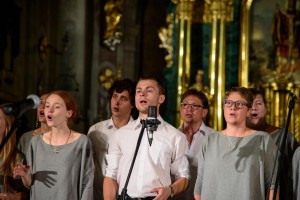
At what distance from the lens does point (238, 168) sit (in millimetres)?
6055

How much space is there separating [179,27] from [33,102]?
24.9ft

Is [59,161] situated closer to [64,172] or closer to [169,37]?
[64,172]

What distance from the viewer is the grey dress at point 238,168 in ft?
19.8

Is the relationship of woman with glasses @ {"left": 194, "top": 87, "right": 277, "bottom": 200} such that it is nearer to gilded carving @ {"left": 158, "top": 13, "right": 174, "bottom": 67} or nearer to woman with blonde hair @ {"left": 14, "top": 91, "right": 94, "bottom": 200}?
woman with blonde hair @ {"left": 14, "top": 91, "right": 94, "bottom": 200}

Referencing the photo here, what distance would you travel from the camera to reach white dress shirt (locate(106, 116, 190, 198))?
6.24 m

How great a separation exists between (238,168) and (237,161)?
5 cm

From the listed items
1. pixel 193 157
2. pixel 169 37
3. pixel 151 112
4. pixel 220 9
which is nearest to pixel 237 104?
pixel 151 112

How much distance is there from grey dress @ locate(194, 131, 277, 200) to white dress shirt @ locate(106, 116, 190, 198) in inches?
11.2

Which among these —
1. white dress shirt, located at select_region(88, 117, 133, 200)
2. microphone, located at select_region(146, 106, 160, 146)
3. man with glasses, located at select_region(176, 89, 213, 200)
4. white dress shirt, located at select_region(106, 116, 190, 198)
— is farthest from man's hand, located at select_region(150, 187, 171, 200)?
man with glasses, located at select_region(176, 89, 213, 200)

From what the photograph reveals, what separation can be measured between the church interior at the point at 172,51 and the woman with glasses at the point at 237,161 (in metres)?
5.32

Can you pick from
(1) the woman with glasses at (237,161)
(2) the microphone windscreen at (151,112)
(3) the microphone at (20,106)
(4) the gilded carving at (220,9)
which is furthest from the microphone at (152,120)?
(4) the gilded carving at (220,9)

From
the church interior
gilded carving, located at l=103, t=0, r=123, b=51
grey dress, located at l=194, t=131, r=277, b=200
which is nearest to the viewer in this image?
grey dress, located at l=194, t=131, r=277, b=200

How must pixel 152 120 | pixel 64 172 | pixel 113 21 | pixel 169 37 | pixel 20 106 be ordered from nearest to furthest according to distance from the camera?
pixel 20 106 → pixel 152 120 → pixel 64 172 → pixel 169 37 → pixel 113 21

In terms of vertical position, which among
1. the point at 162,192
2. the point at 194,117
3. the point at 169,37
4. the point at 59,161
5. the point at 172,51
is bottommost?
the point at 162,192
